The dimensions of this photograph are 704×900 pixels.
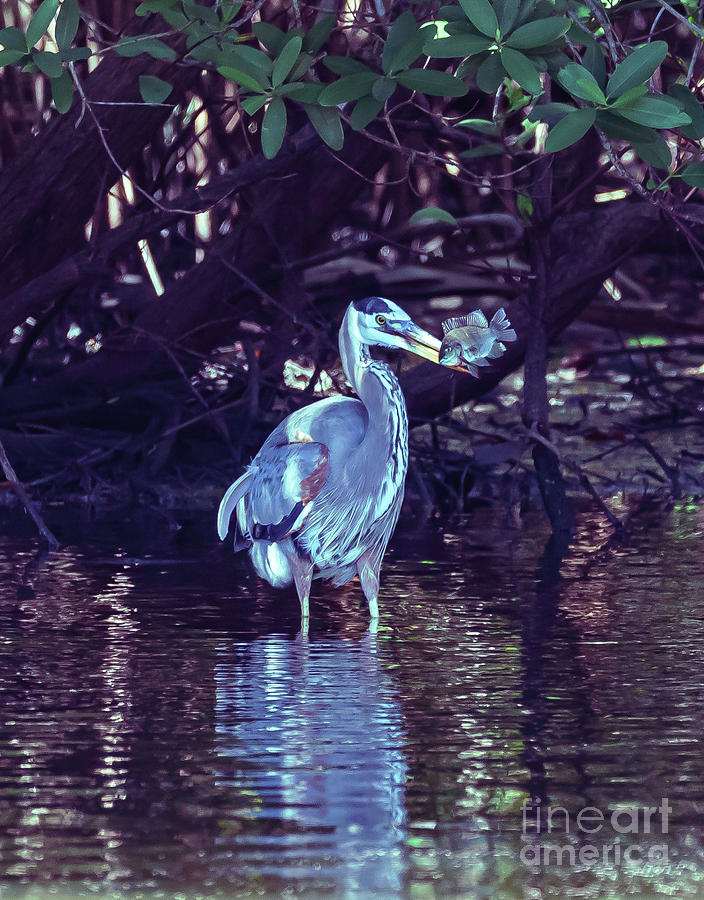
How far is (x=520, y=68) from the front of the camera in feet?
14.5

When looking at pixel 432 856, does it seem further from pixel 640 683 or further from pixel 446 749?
pixel 640 683

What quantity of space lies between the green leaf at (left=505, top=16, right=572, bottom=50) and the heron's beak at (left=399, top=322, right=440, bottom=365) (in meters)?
1.72

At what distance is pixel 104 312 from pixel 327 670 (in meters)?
5.08

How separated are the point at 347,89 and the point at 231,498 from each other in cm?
170

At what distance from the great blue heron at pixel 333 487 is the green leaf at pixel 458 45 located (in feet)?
5.55

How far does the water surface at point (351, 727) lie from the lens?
3209mm

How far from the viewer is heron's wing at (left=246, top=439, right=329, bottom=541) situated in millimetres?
5785

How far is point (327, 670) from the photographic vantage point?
491cm

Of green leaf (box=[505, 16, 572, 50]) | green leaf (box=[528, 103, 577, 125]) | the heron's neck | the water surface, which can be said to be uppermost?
green leaf (box=[505, 16, 572, 50])

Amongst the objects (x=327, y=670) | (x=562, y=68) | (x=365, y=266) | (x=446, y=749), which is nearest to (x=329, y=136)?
(x=562, y=68)

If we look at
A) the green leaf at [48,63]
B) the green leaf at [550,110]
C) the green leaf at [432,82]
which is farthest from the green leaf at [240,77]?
the green leaf at [550,110]

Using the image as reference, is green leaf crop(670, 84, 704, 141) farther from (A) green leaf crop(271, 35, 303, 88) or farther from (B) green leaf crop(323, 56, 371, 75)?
A: (A) green leaf crop(271, 35, 303, 88)

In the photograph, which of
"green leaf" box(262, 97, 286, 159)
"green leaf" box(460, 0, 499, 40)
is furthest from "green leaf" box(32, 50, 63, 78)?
"green leaf" box(460, 0, 499, 40)

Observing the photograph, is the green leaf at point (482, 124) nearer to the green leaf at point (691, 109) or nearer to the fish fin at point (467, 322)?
the fish fin at point (467, 322)
